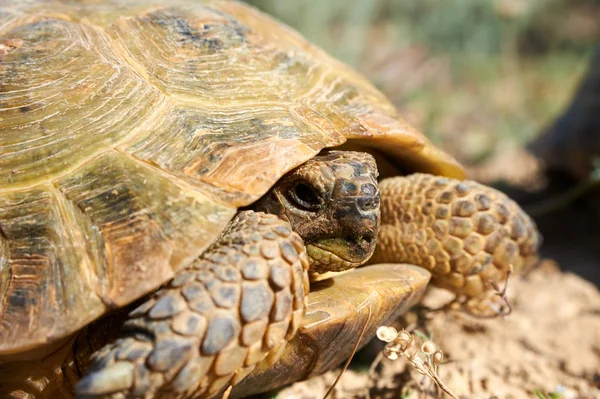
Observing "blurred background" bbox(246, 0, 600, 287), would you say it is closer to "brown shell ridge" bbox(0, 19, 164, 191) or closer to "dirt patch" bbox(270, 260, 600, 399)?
"dirt patch" bbox(270, 260, 600, 399)

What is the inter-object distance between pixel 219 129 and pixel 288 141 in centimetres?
22

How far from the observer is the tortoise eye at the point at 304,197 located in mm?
1884

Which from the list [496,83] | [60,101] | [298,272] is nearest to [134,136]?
[60,101]

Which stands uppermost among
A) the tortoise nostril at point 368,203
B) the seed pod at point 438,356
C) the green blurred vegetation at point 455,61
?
the tortoise nostril at point 368,203

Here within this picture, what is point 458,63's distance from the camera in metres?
7.92

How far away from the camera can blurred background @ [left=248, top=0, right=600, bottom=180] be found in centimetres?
564

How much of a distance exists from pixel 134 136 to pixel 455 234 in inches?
49.3

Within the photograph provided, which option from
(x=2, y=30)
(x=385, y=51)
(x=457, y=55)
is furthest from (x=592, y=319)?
(x=457, y=55)

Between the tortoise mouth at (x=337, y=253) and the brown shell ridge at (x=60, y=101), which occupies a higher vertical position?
the brown shell ridge at (x=60, y=101)

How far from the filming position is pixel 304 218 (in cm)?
189

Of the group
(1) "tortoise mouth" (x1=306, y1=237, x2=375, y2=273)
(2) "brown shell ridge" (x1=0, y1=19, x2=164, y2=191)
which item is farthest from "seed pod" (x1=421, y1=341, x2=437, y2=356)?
(2) "brown shell ridge" (x1=0, y1=19, x2=164, y2=191)

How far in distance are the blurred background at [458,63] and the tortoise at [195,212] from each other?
273 centimetres

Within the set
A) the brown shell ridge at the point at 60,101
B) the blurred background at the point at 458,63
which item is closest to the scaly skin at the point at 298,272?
the brown shell ridge at the point at 60,101

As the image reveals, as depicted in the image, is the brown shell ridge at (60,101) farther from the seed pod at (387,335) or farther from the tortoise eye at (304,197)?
the seed pod at (387,335)
